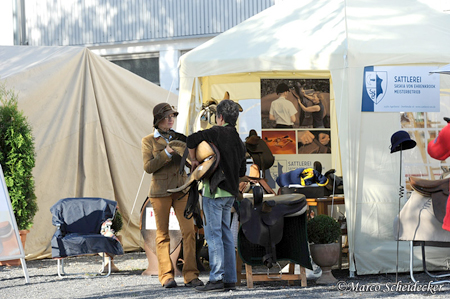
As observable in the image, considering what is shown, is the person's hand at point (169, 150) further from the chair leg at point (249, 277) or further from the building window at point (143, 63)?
the building window at point (143, 63)

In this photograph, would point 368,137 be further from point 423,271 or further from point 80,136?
point 80,136

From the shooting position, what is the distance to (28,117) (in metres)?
9.32

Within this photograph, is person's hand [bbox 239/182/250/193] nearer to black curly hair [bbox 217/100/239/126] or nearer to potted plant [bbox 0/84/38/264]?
black curly hair [bbox 217/100/239/126]

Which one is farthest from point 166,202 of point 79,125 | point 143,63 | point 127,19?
point 127,19

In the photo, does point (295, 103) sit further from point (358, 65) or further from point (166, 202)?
point (166, 202)

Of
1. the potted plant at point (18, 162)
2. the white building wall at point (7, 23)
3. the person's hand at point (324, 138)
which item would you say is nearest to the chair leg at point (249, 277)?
the potted plant at point (18, 162)

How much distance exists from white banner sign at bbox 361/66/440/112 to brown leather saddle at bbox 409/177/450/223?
1.04m

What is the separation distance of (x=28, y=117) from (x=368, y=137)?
481 cm

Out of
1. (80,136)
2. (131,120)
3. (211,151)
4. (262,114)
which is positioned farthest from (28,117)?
(211,151)

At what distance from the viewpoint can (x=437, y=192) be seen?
6375 millimetres

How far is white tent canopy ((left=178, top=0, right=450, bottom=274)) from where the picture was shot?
7.02 meters

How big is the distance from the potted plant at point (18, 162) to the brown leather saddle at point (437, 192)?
4.85 meters

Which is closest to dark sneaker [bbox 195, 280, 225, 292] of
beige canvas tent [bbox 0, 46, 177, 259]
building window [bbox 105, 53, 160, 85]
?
beige canvas tent [bbox 0, 46, 177, 259]

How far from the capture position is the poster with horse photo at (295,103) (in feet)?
31.8
